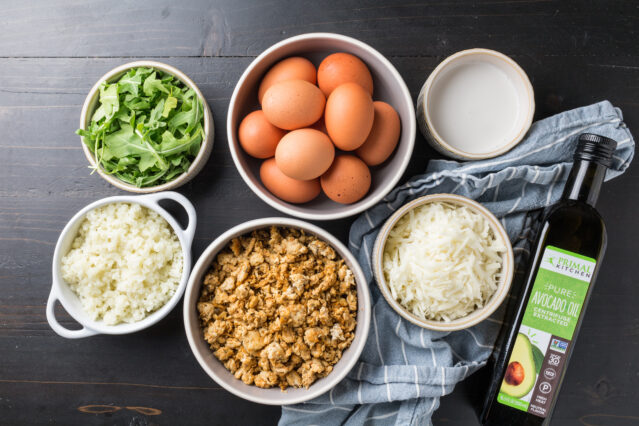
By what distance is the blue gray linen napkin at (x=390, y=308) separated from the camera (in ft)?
3.80

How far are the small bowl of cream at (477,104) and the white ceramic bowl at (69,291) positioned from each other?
71 centimetres

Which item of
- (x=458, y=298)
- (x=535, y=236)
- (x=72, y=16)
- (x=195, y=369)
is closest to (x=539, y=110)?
(x=535, y=236)

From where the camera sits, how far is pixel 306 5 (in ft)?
4.14

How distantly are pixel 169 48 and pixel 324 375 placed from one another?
1.04 metres

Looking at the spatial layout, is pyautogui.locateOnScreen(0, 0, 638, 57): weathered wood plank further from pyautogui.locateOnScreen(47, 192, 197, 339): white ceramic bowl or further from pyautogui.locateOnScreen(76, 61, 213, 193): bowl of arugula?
pyautogui.locateOnScreen(47, 192, 197, 339): white ceramic bowl

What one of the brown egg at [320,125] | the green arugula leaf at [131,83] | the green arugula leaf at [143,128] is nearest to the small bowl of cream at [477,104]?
the brown egg at [320,125]

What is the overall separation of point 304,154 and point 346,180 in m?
0.13

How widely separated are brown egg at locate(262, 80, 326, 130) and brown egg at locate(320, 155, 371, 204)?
0.13 m

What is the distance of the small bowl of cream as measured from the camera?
3.84ft

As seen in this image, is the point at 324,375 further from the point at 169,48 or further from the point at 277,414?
the point at 169,48

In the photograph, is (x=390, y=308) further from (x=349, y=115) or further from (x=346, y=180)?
(x=349, y=115)

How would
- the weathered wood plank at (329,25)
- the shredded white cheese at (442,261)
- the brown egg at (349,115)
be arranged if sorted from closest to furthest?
1. the brown egg at (349,115)
2. the shredded white cheese at (442,261)
3. the weathered wood plank at (329,25)

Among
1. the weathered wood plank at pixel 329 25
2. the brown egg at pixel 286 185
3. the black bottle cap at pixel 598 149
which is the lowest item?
the brown egg at pixel 286 185

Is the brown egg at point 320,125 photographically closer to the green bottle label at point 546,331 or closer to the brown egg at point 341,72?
the brown egg at point 341,72
